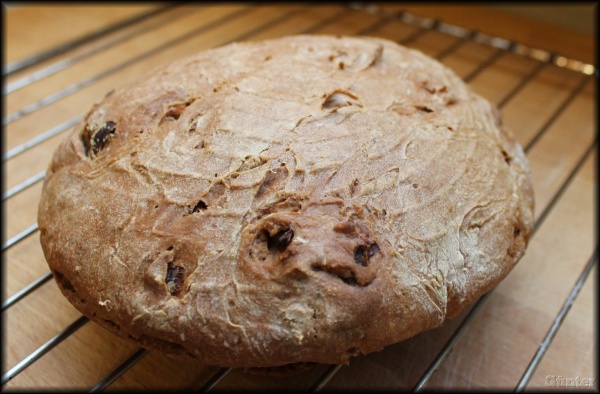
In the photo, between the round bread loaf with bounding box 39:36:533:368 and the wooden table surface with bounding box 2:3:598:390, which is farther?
the wooden table surface with bounding box 2:3:598:390

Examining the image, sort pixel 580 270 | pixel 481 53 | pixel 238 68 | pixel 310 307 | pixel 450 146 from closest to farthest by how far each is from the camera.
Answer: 1. pixel 310 307
2. pixel 450 146
3. pixel 238 68
4. pixel 580 270
5. pixel 481 53

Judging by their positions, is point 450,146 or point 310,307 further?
point 450,146

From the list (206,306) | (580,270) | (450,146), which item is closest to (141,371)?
(206,306)

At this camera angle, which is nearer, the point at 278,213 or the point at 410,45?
the point at 278,213

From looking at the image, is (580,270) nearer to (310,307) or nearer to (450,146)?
(450,146)
